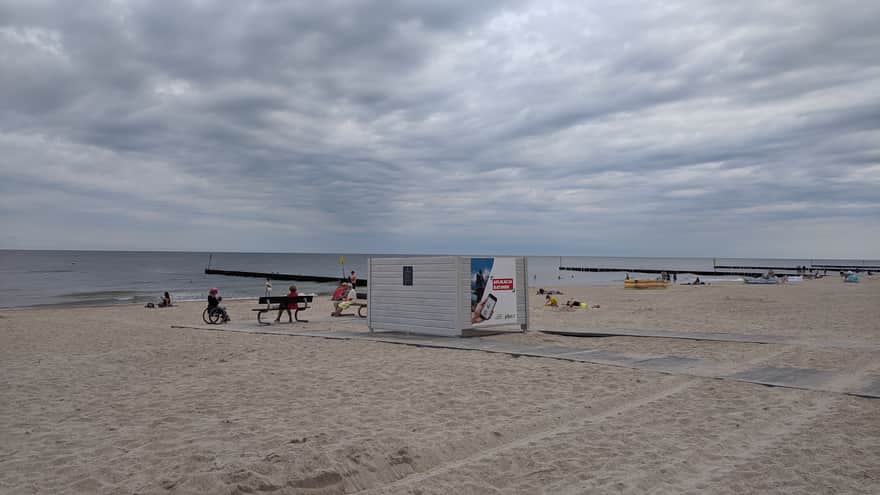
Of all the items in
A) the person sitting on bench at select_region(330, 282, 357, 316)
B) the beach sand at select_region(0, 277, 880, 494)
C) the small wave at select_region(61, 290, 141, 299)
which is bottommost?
the beach sand at select_region(0, 277, 880, 494)

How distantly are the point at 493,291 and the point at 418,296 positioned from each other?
173 centimetres

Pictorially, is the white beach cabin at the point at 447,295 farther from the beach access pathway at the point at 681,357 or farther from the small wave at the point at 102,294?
the small wave at the point at 102,294

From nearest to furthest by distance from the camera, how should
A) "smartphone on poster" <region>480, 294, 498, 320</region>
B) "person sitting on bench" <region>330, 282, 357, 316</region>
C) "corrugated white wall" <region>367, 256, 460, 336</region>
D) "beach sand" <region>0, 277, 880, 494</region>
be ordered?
"beach sand" <region>0, 277, 880, 494</region> < "corrugated white wall" <region>367, 256, 460, 336</region> < "smartphone on poster" <region>480, 294, 498, 320</region> < "person sitting on bench" <region>330, 282, 357, 316</region>

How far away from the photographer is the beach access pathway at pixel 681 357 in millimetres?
7512

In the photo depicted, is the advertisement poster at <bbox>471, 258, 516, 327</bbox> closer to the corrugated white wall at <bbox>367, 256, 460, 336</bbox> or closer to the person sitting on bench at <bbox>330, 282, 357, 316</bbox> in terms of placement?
the corrugated white wall at <bbox>367, 256, 460, 336</bbox>

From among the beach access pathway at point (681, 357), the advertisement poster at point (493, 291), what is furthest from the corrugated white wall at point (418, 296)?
the advertisement poster at point (493, 291)

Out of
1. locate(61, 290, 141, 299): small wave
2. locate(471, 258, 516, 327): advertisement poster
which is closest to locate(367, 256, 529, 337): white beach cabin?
locate(471, 258, 516, 327): advertisement poster

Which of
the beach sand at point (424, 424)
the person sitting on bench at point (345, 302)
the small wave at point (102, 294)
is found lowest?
the beach sand at point (424, 424)

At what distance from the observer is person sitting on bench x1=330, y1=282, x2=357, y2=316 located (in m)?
18.8

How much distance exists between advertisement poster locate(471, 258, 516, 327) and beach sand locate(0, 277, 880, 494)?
2.23 metres

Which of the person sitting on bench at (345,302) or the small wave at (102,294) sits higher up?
the person sitting on bench at (345,302)

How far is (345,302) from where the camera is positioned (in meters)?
19.1

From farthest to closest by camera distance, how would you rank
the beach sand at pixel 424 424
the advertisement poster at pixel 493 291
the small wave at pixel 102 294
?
the small wave at pixel 102 294 < the advertisement poster at pixel 493 291 < the beach sand at pixel 424 424

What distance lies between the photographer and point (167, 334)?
14625mm
